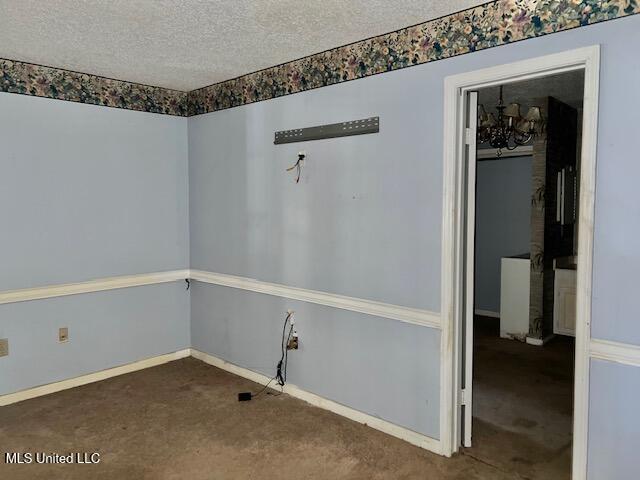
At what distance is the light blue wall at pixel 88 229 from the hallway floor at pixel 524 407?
2.64 m

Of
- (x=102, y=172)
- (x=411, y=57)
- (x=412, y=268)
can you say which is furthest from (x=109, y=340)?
(x=411, y=57)

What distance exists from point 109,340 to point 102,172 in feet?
4.36

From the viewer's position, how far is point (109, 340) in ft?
13.0

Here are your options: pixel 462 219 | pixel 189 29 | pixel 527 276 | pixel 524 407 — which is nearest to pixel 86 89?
pixel 189 29

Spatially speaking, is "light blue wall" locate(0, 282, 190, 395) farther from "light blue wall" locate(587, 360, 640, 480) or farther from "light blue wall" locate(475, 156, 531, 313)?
"light blue wall" locate(475, 156, 531, 313)

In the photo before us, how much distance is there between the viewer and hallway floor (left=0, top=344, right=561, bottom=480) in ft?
8.51

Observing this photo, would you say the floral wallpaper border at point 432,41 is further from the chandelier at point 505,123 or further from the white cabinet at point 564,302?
the white cabinet at point 564,302

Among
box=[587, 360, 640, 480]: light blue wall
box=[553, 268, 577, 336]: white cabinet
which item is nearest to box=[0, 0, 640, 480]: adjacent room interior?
box=[587, 360, 640, 480]: light blue wall

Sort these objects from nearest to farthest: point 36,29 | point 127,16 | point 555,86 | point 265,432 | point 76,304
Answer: point 127,16
point 36,29
point 265,432
point 76,304
point 555,86

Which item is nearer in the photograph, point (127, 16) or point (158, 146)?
point (127, 16)

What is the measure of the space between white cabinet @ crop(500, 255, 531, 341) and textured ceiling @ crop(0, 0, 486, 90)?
319 centimetres

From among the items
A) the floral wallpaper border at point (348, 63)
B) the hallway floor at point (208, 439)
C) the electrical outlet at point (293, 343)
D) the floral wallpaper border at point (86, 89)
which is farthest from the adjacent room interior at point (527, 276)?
the floral wallpaper border at point (86, 89)

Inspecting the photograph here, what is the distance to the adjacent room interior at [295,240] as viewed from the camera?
222 centimetres

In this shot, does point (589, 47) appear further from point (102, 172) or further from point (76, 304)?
point (76, 304)
